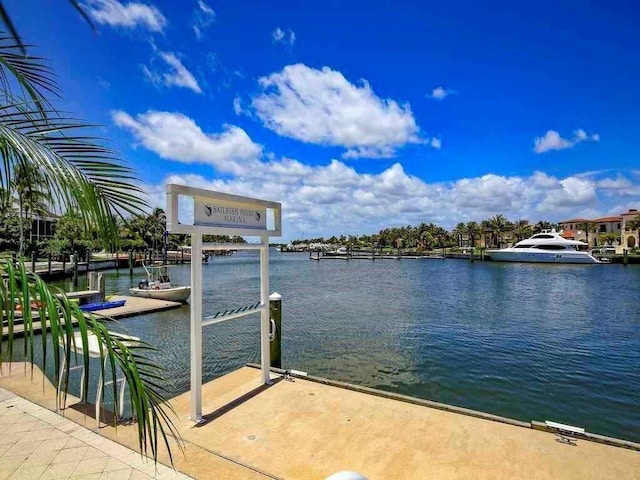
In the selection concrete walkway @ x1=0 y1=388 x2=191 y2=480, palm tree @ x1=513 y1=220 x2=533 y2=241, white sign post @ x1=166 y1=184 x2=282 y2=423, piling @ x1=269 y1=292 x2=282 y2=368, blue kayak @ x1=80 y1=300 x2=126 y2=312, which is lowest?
blue kayak @ x1=80 y1=300 x2=126 y2=312

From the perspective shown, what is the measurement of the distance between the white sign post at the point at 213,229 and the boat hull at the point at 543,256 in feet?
220

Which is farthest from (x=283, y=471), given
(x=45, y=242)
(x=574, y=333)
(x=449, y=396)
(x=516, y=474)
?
(x=45, y=242)

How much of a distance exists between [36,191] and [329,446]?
422 centimetres

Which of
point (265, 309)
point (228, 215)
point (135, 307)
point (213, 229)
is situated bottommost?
point (135, 307)

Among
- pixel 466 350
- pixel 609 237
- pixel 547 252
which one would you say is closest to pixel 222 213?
pixel 466 350

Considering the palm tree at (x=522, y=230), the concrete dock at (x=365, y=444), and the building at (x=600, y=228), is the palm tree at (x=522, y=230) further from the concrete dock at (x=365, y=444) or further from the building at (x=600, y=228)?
the concrete dock at (x=365, y=444)

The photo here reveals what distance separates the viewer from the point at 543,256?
62812 millimetres

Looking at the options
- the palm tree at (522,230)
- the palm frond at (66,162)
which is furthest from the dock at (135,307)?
the palm tree at (522,230)

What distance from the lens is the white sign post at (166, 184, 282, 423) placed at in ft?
17.8

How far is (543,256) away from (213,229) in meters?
68.7

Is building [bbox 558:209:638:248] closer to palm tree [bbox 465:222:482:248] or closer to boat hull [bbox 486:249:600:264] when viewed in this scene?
palm tree [bbox 465:222:482:248]

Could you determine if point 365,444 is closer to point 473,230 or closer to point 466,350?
point 466,350

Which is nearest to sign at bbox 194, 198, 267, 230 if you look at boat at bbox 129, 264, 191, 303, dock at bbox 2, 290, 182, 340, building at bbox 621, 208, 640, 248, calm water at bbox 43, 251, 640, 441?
calm water at bbox 43, 251, 640, 441

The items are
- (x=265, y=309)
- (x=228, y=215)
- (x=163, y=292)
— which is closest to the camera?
(x=228, y=215)
